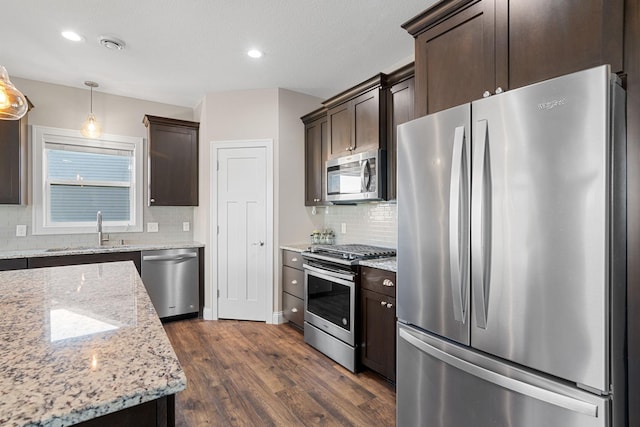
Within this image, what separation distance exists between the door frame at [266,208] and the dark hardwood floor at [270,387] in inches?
21.4

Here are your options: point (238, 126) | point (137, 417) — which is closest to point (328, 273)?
point (238, 126)

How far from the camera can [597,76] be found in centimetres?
109

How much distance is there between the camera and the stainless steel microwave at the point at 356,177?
286 centimetres

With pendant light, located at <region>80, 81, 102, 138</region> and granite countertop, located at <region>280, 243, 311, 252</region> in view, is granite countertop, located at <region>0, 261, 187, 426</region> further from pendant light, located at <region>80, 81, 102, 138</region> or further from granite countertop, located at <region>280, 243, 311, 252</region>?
pendant light, located at <region>80, 81, 102, 138</region>

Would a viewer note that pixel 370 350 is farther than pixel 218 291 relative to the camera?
No

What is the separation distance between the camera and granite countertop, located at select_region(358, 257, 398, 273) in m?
2.36

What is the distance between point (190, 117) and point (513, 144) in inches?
168

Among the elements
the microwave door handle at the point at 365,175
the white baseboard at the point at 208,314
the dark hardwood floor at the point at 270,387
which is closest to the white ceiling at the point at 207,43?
the microwave door handle at the point at 365,175

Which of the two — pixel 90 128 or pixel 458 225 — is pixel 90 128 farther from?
pixel 458 225

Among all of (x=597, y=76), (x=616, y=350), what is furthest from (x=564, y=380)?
(x=597, y=76)

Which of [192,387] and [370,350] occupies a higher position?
[370,350]

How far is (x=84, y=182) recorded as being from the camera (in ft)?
12.9

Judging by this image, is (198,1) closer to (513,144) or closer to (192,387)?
(513,144)

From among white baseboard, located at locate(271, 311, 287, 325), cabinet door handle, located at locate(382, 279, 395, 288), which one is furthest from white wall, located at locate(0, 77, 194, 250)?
cabinet door handle, located at locate(382, 279, 395, 288)
